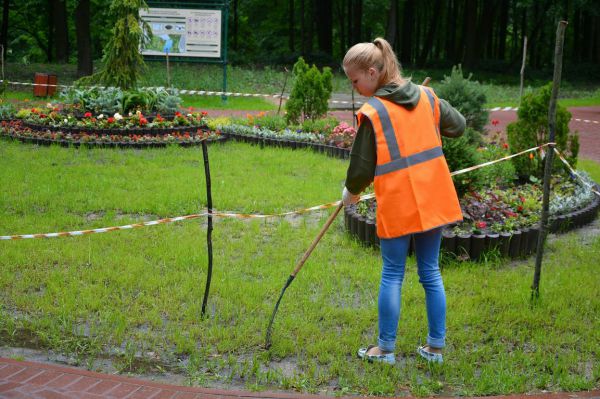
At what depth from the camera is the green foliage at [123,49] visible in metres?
14.9

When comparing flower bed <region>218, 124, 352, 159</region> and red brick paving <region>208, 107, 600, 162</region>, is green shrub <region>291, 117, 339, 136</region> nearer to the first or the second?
flower bed <region>218, 124, 352, 159</region>

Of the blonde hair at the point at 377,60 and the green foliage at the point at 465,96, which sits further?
the green foliage at the point at 465,96

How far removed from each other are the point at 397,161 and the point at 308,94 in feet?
33.4

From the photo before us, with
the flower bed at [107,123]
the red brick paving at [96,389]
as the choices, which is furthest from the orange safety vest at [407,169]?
the flower bed at [107,123]

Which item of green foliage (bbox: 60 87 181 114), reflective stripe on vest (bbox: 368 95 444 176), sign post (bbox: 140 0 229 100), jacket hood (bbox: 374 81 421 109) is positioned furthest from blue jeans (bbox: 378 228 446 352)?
sign post (bbox: 140 0 229 100)

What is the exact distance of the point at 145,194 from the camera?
27.6 feet

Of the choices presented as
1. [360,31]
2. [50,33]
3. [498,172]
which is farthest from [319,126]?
[50,33]

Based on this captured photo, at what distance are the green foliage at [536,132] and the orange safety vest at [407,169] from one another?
5.20 meters

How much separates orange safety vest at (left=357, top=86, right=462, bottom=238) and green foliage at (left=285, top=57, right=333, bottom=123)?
984 centimetres

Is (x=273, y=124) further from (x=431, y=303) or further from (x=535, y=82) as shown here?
(x=535, y=82)

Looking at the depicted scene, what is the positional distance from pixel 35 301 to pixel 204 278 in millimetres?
1280

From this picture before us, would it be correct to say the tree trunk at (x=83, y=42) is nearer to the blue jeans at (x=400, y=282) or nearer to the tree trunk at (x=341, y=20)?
the tree trunk at (x=341, y=20)

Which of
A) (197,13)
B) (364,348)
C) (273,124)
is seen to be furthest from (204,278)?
(197,13)

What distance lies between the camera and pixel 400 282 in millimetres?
4012
